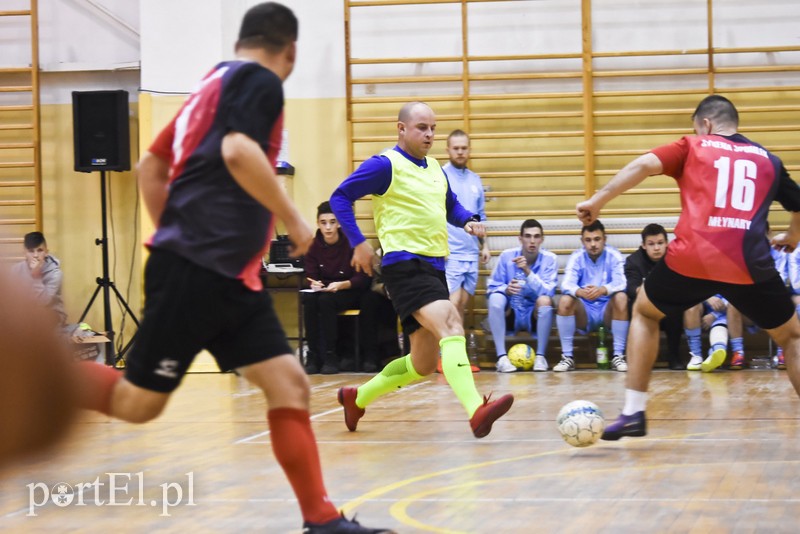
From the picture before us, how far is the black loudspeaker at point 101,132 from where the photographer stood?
11727 mm

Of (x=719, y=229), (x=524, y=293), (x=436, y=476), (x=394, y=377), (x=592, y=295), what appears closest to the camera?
(x=436, y=476)

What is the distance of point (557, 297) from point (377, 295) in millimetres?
1861

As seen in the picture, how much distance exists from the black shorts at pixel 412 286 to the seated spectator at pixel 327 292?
→ 5045 mm

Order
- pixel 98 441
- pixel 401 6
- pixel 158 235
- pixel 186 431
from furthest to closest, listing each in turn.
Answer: pixel 401 6 < pixel 186 431 < pixel 98 441 < pixel 158 235

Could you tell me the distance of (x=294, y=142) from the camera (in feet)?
40.8

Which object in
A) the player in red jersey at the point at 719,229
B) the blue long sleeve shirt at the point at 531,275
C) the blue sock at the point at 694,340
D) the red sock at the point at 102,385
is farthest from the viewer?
the blue long sleeve shirt at the point at 531,275

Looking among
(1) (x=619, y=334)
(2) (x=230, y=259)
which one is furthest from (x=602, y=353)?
(2) (x=230, y=259)

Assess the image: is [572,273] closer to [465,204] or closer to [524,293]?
[524,293]

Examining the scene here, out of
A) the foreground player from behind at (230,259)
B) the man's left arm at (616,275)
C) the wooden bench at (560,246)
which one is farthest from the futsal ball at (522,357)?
the foreground player from behind at (230,259)

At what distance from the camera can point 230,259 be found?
321 cm

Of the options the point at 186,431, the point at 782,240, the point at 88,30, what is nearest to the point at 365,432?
the point at 186,431

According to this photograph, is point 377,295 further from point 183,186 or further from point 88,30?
point 183,186

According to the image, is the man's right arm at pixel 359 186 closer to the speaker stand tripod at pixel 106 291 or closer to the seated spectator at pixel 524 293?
the seated spectator at pixel 524 293

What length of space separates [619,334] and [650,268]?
726 mm
